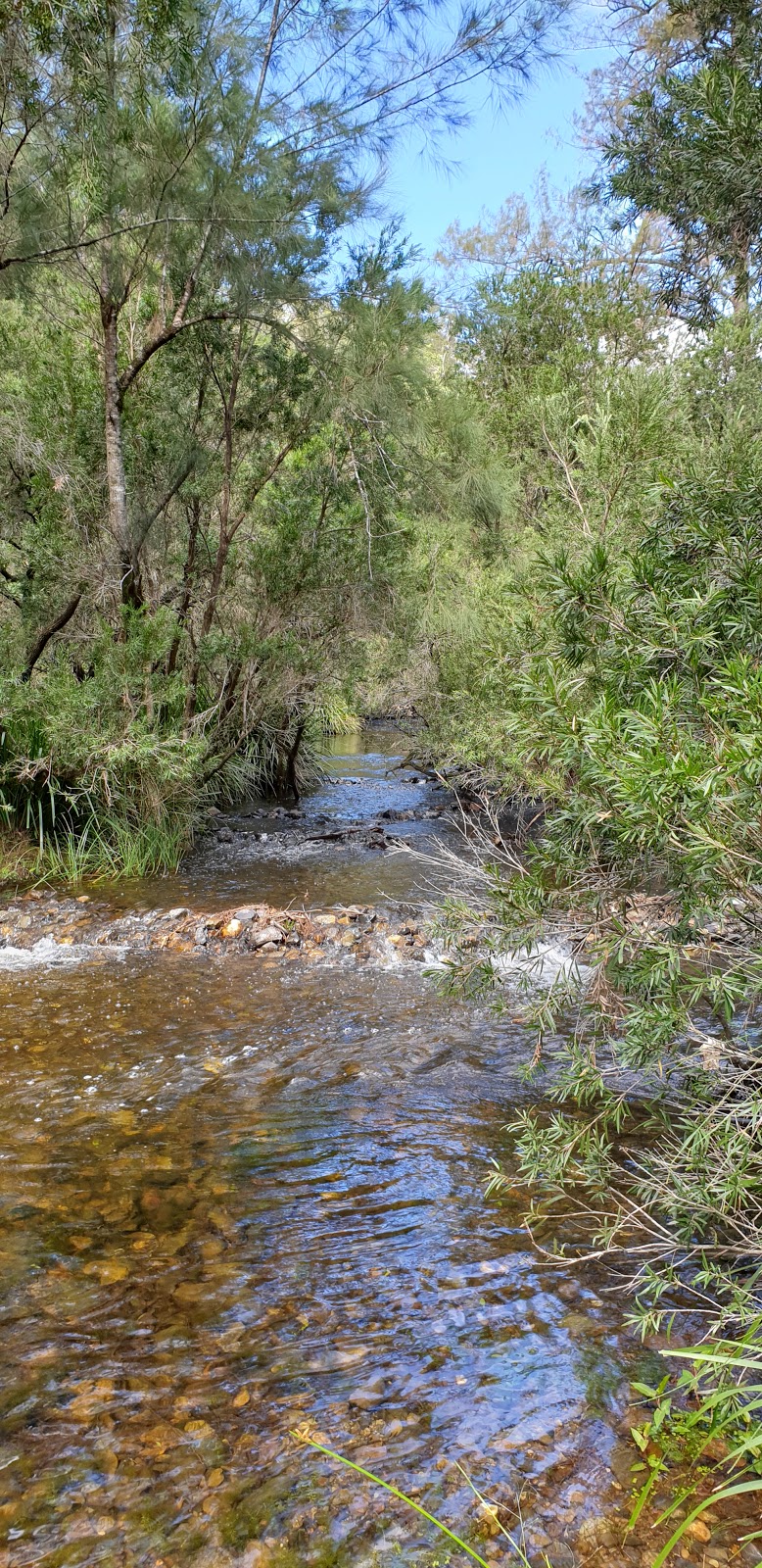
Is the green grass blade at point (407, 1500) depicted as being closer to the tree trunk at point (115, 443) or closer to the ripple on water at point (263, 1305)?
the ripple on water at point (263, 1305)

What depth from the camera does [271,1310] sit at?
2.81m

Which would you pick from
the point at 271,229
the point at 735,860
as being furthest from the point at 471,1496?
the point at 271,229

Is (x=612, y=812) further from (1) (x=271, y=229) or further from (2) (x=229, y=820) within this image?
(2) (x=229, y=820)

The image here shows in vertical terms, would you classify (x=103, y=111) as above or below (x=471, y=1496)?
above

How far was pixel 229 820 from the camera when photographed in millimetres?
11422

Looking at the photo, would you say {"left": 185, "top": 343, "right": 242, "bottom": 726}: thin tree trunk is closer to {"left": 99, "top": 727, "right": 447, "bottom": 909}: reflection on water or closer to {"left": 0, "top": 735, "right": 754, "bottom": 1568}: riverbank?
{"left": 99, "top": 727, "right": 447, "bottom": 909}: reflection on water

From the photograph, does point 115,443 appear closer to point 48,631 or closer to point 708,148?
point 48,631

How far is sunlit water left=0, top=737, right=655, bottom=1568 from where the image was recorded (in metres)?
2.12

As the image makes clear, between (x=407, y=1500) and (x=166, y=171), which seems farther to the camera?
(x=166, y=171)

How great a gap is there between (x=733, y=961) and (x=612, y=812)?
0.54 metres

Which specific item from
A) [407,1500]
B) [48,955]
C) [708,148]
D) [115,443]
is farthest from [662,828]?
[115,443]

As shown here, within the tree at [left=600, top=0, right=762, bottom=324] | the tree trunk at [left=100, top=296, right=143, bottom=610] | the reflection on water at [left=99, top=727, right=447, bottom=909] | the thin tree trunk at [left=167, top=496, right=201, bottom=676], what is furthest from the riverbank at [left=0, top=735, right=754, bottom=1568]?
the tree trunk at [left=100, top=296, right=143, bottom=610]

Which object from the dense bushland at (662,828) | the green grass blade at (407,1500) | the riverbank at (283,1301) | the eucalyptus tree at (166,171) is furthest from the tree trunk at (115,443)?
the green grass blade at (407,1500)

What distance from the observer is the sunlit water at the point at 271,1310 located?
6.96ft
